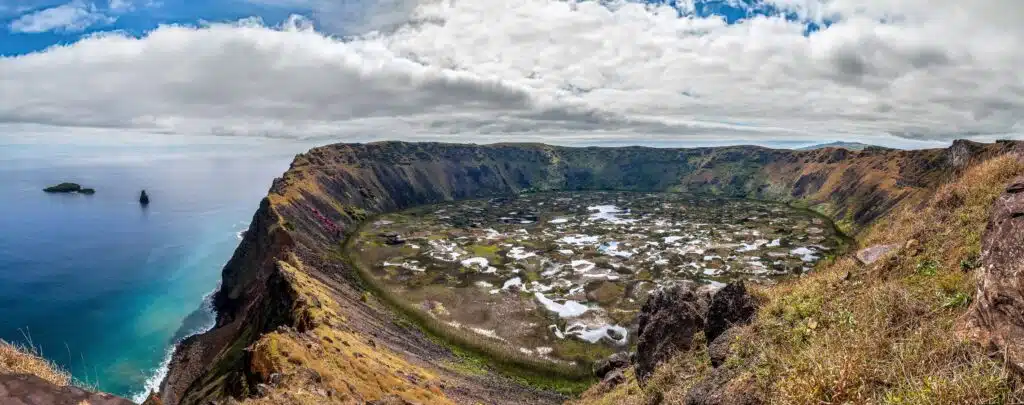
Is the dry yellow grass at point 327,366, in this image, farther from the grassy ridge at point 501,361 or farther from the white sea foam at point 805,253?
the white sea foam at point 805,253

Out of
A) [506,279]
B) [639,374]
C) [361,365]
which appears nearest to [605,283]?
[506,279]

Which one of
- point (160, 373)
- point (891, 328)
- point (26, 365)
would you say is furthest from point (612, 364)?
point (160, 373)

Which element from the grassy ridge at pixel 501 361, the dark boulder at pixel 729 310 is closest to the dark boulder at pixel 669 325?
the dark boulder at pixel 729 310

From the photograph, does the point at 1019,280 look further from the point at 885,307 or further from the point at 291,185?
the point at 291,185

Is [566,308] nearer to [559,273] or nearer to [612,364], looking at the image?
[559,273]

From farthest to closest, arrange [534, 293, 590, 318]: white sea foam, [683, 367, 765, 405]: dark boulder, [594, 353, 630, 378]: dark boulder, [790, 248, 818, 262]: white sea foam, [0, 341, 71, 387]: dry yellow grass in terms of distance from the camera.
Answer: [790, 248, 818, 262]: white sea foam
[534, 293, 590, 318]: white sea foam
[594, 353, 630, 378]: dark boulder
[0, 341, 71, 387]: dry yellow grass
[683, 367, 765, 405]: dark boulder

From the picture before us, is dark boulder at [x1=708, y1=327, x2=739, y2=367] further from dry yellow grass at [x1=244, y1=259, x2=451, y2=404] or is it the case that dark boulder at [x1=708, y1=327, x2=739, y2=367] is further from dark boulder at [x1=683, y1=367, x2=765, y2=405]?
dry yellow grass at [x1=244, y1=259, x2=451, y2=404]

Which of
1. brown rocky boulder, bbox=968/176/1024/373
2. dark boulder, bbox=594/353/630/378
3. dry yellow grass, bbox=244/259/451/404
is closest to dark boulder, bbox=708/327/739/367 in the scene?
brown rocky boulder, bbox=968/176/1024/373
